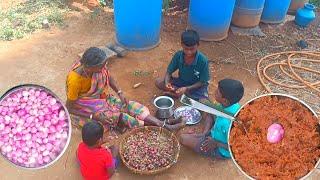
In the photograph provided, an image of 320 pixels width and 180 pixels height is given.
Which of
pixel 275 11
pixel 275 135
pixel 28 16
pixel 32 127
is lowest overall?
pixel 28 16

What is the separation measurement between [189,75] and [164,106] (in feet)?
→ 1.31

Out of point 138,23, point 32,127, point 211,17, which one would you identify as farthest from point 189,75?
point 32,127

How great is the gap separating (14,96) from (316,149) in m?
1.82

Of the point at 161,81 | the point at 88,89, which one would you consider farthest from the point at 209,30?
the point at 88,89

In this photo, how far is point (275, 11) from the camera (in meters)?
5.56

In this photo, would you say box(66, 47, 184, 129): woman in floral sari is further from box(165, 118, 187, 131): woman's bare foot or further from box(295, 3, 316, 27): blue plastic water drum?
box(295, 3, 316, 27): blue plastic water drum

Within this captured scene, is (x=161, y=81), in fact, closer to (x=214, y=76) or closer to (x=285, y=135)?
(x=214, y=76)

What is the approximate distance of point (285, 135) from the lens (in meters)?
2.19

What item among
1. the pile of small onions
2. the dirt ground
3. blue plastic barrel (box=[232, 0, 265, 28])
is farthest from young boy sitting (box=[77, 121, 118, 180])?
blue plastic barrel (box=[232, 0, 265, 28])

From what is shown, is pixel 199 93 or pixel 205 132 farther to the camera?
pixel 199 93

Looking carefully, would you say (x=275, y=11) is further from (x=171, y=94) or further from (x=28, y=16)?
(x=28, y=16)

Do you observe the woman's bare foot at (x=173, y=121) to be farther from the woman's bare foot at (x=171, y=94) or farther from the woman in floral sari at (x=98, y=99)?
the woman's bare foot at (x=171, y=94)

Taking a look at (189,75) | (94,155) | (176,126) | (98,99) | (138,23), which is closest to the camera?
(94,155)

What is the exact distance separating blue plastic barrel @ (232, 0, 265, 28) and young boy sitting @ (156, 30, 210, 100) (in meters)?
1.90
